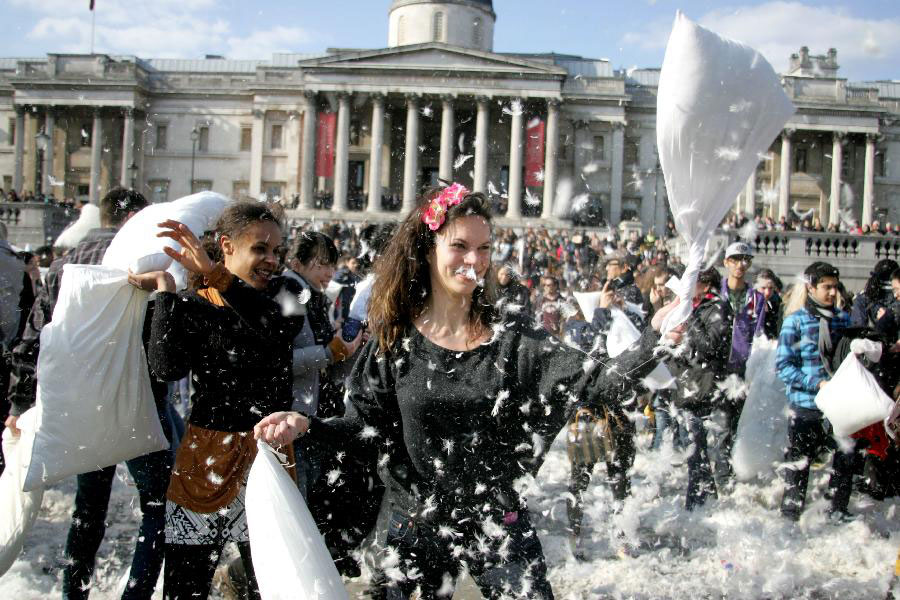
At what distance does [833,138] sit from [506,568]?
176 feet

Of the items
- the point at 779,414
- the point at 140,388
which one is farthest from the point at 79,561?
the point at 779,414

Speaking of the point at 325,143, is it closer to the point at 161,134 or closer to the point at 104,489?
the point at 161,134

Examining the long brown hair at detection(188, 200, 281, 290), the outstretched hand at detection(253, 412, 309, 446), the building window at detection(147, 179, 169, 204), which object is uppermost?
the building window at detection(147, 179, 169, 204)

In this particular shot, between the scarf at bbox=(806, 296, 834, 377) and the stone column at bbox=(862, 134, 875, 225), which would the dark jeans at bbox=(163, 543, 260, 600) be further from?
the stone column at bbox=(862, 134, 875, 225)

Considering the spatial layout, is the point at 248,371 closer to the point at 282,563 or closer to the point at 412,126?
the point at 282,563

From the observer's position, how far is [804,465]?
19.5ft

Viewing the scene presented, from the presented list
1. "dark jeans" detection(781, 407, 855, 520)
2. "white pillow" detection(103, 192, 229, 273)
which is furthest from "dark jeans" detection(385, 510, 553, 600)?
"dark jeans" detection(781, 407, 855, 520)

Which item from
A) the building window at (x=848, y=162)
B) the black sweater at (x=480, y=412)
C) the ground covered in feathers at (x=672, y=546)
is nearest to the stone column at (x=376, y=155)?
the building window at (x=848, y=162)

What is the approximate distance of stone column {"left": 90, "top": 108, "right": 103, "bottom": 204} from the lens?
51344 mm

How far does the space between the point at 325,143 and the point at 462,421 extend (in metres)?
46.8

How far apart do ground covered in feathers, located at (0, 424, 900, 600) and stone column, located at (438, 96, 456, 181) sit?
134ft

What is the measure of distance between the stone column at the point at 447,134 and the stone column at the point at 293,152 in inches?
357

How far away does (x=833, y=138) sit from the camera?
4975cm

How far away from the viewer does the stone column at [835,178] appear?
1962 inches
